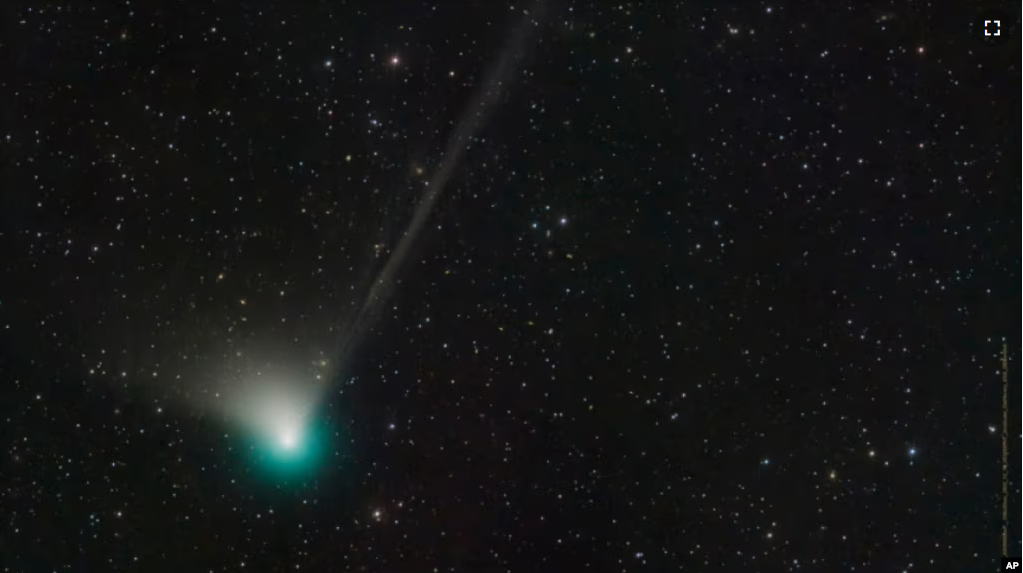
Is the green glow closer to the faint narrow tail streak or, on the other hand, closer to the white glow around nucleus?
the white glow around nucleus

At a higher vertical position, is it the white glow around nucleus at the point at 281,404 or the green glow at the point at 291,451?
the white glow around nucleus at the point at 281,404

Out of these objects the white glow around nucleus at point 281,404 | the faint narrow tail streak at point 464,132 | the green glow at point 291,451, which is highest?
the faint narrow tail streak at point 464,132

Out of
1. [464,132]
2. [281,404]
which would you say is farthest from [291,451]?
[464,132]

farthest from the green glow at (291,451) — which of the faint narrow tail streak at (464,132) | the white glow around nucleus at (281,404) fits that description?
the faint narrow tail streak at (464,132)

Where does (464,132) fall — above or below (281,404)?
above

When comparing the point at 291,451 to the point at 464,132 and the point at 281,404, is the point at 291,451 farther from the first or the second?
the point at 464,132

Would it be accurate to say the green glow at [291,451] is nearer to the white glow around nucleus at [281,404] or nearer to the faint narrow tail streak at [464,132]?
the white glow around nucleus at [281,404]

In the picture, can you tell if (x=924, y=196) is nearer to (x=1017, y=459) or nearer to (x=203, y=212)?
(x=1017, y=459)

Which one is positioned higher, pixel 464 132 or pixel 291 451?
pixel 464 132
